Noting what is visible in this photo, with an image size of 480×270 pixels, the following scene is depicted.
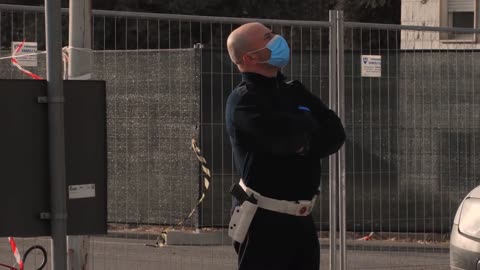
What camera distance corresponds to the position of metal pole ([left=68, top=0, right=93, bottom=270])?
5.93 metres

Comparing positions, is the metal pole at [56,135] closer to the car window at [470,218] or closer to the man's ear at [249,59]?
the man's ear at [249,59]

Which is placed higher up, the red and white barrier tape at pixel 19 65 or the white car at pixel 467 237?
the red and white barrier tape at pixel 19 65

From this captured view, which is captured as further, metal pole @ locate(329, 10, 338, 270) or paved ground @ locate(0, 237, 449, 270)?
metal pole @ locate(329, 10, 338, 270)

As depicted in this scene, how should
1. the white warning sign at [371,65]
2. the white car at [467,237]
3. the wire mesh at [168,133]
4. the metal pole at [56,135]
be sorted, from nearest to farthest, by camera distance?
1. the metal pole at [56,135]
2. the white car at [467,237]
3. the wire mesh at [168,133]
4. the white warning sign at [371,65]

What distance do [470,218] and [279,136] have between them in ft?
9.80

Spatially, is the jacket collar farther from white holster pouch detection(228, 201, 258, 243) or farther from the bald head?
white holster pouch detection(228, 201, 258, 243)

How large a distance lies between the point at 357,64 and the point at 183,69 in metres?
1.75

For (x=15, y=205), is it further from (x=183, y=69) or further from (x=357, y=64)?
(x=357, y=64)

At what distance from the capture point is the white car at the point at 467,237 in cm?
651

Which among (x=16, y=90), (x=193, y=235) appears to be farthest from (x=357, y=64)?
(x=16, y=90)

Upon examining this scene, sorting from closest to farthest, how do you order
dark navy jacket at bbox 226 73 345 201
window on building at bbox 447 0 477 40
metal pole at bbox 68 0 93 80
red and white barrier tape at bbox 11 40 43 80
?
dark navy jacket at bbox 226 73 345 201, metal pole at bbox 68 0 93 80, red and white barrier tape at bbox 11 40 43 80, window on building at bbox 447 0 477 40

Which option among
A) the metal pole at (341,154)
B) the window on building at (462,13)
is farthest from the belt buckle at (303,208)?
the window on building at (462,13)

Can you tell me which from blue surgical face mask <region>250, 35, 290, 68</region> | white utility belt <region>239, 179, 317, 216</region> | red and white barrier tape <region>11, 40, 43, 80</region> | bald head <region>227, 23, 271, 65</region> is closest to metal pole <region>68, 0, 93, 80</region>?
red and white barrier tape <region>11, 40, 43, 80</region>

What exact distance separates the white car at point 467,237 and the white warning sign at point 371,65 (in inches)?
95.1
